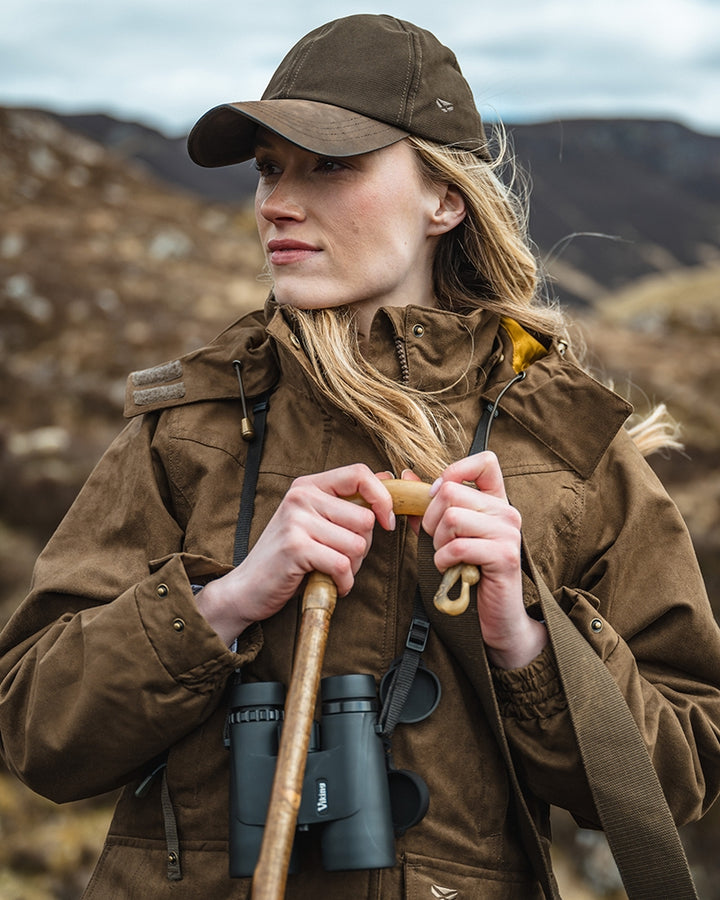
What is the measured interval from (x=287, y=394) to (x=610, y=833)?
1.56m

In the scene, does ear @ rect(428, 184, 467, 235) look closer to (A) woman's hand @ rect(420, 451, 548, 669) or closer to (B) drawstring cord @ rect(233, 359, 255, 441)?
(B) drawstring cord @ rect(233, 359, 255, 441)

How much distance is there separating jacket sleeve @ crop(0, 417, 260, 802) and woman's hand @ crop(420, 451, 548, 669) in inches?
25.2

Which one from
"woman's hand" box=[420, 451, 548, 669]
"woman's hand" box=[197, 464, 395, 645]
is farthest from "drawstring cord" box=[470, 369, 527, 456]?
"woman's hand" box=[197, 464, 395, 645]

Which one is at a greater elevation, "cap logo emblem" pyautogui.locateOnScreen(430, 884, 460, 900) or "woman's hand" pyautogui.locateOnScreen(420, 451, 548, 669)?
"woman's hand" pyautogui.locateOnScreen(420, 451, 548, 669)

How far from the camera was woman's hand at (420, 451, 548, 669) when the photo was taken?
246 cm

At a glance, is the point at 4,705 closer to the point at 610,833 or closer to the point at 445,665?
the point at 445,665

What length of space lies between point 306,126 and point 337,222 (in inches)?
11.2

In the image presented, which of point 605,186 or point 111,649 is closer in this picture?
point 111,649

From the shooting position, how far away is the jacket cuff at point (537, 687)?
104 inches

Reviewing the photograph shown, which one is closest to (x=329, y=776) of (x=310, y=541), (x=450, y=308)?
(x=310, y=541)

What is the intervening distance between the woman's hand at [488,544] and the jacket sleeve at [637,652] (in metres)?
0.09

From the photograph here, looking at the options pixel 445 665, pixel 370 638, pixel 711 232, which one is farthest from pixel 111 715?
pixel 711 232

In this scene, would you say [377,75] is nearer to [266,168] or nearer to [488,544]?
[266,168]

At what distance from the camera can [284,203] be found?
2904mm
